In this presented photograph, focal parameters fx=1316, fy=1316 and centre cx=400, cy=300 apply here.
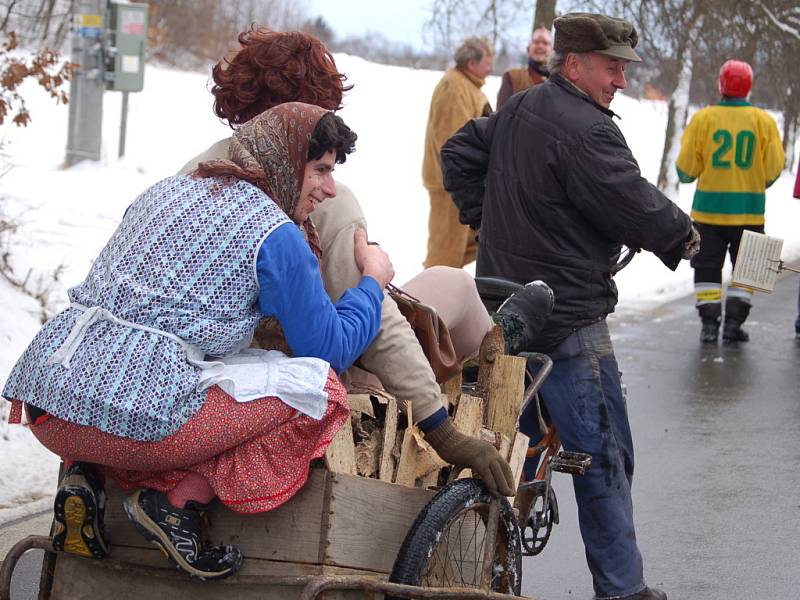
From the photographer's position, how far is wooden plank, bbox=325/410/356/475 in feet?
10.7

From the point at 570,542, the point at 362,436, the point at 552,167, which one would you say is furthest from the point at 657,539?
the point at 362,436

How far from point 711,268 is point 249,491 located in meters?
7.38

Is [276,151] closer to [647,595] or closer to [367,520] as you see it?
[367,520]

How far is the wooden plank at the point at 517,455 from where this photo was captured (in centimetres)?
377

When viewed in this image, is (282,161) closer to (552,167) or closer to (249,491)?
(249,491)

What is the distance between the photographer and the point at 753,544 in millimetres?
5531

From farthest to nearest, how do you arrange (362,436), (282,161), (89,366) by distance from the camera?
(362,436) < (282,161) < (89,366)

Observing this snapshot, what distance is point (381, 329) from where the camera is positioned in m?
3.46

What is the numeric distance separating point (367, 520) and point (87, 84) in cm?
1341

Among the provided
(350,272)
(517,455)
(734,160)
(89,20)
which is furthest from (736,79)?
(89,20)

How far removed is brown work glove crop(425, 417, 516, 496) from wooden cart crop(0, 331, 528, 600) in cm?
4

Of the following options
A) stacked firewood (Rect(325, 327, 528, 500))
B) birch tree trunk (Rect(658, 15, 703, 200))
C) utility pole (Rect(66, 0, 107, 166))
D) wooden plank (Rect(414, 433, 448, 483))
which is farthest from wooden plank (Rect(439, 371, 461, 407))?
birch tree trunk (Rect(658, 15, 703, 200))

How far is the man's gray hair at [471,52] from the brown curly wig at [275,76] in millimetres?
6402

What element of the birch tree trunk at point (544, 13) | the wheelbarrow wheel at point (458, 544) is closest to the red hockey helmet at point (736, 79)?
the birch tree trunk at point (544, 13)
